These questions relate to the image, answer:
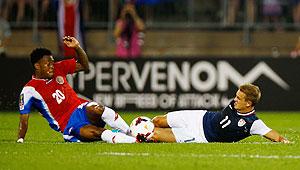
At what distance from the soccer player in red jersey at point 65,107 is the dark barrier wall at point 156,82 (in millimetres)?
8551

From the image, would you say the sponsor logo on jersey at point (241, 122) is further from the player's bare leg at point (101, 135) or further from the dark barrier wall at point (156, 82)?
the dark barrier wall at point (156, 82)

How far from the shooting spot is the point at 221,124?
1352 centimetres

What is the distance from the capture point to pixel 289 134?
16.4 meters

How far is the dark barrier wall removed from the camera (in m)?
22.8

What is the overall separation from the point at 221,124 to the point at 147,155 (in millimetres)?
1632

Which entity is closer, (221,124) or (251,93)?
(251,93)

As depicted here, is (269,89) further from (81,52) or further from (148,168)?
(148,168)

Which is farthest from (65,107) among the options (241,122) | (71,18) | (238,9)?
(238,9)

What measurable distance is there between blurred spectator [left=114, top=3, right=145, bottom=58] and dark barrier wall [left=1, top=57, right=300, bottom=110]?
2314 mm

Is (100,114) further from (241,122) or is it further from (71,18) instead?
(71,18)

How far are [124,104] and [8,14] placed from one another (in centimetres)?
490

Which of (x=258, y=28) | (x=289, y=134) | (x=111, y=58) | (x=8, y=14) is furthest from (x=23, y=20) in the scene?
(x=289, y=134)

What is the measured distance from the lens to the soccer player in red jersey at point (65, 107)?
45.2ft

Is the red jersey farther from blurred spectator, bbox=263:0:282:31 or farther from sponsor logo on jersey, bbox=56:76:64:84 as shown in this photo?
blurred spectator, bbox=263:0:282:31
